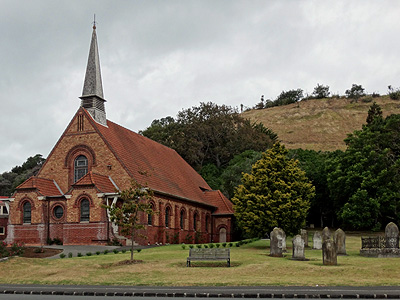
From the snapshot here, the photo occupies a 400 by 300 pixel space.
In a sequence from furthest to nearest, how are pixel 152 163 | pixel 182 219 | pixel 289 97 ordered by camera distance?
pixel 289 97 < pixel 182 219 < pixel 152 163

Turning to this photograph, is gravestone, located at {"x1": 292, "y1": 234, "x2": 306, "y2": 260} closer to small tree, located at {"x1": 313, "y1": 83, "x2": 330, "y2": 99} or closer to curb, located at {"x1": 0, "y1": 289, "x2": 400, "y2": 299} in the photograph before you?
curb, located at {"x1": 0, "y1": 289, "x2": 400, "y2": 299}

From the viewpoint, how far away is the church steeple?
48281 mm

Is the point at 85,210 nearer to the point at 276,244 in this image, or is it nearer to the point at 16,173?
the point at 276,244

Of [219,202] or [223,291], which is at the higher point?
[219,202]

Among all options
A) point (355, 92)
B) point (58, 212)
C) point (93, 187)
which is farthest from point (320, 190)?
point (355, 92)

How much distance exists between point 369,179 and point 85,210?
2699 cm

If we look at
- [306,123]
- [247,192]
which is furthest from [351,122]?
[247,192]

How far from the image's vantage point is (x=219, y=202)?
195 feet

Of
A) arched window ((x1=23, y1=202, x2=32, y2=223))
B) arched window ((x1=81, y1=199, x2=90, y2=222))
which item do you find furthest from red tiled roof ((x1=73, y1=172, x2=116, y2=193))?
arched window ((x1=23, y1=202, x2=32, y2=223))

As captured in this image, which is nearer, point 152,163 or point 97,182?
point 97,182

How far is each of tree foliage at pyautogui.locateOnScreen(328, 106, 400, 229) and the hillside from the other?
60520 mm

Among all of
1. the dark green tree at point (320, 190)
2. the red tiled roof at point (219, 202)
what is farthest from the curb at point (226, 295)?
the red tiled roof at point (219, 202)

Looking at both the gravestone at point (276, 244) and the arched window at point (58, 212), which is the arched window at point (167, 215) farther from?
the gravestone at point (276, 244)

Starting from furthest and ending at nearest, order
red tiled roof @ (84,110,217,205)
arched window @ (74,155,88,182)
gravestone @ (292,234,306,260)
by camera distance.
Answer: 1. arched window @ (74,155,88,182)
2. red tiled roof @ (84,110,217,205)
3. gravestone @ (292,234,306,260)
